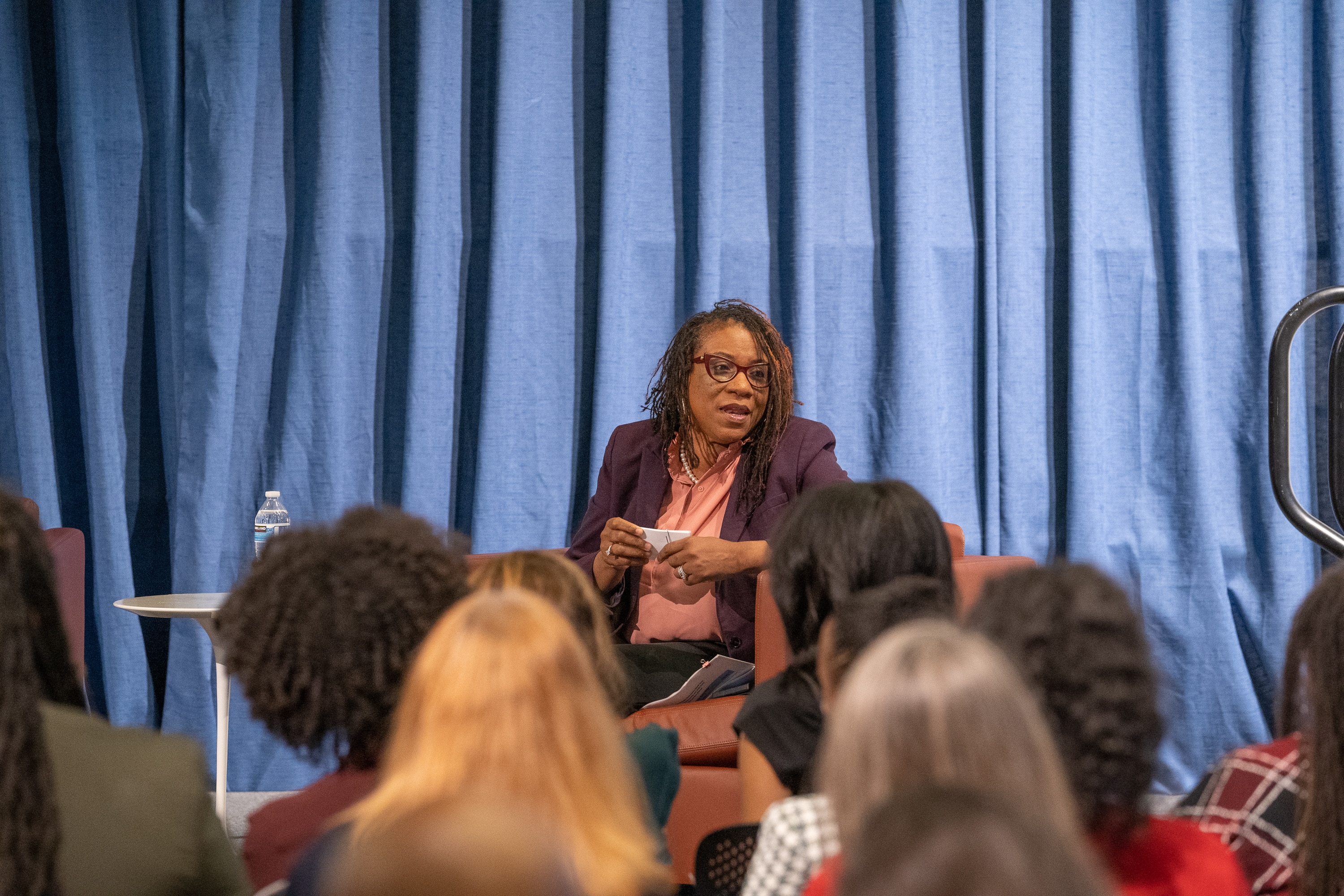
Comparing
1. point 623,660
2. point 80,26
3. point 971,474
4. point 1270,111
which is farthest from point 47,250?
→ point 1270,111

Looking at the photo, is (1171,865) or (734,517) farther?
(734,517)

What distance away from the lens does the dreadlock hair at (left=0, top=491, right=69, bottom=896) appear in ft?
3.14

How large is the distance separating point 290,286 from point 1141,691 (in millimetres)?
2824

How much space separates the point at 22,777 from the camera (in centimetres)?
97

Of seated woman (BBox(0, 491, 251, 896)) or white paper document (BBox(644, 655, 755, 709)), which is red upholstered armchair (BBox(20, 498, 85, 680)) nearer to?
white paper document (BBox(644, 655, 755, 709))

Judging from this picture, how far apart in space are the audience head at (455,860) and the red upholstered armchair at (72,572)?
2.45 m

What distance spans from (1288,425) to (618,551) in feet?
4.54

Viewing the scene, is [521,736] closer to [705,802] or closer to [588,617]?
[588,617]

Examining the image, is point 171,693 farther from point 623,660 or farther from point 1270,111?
point 1270,111

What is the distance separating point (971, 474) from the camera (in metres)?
3.36

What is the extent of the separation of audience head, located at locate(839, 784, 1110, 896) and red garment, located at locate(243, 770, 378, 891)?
0.71m

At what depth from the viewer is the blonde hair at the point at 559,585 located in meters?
1.38

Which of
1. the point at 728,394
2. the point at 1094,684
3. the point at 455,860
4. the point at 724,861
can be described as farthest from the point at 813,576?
the point at 728,394

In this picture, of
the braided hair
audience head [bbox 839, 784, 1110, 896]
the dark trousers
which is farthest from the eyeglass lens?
audience head [bbox 839, 784, 1110, 896]
